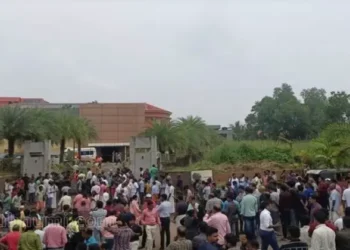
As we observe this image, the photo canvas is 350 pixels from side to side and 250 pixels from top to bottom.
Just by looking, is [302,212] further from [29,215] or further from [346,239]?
[29,215]

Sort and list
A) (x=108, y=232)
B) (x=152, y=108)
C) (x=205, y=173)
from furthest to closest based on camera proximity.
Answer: (x=152, y=108)
(x=205, y=173)
(x=108, y=232)

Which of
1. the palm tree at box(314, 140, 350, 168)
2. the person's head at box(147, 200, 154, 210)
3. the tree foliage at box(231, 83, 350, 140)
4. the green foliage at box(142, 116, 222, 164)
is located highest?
the tree foliage at box(231, 83, 350, 140)

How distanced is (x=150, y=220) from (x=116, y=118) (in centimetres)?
5356

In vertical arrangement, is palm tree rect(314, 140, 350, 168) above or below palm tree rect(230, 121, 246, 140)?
below

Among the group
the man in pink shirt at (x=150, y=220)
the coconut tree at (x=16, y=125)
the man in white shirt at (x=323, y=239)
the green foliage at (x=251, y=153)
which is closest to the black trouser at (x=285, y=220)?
the man in pink shirt at (x=150, y=220)

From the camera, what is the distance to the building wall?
217ft

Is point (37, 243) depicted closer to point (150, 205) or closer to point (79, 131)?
point (150, 205)

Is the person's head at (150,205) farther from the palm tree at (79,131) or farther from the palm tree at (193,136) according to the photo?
Answer: the palm tree at (79,131)

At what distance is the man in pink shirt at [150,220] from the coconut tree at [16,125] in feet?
67.1

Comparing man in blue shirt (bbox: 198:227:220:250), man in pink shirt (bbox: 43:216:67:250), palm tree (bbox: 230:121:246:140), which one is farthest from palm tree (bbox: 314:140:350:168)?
palm tree (bbox: 230:121:246:140)

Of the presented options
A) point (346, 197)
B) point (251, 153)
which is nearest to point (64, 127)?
point (251, 153)

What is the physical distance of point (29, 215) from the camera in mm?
12688

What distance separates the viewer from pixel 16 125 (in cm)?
3238

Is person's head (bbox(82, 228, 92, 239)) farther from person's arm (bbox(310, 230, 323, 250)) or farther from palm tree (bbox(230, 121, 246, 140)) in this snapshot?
palm tree (bbox(230, 121, 246, 140))
